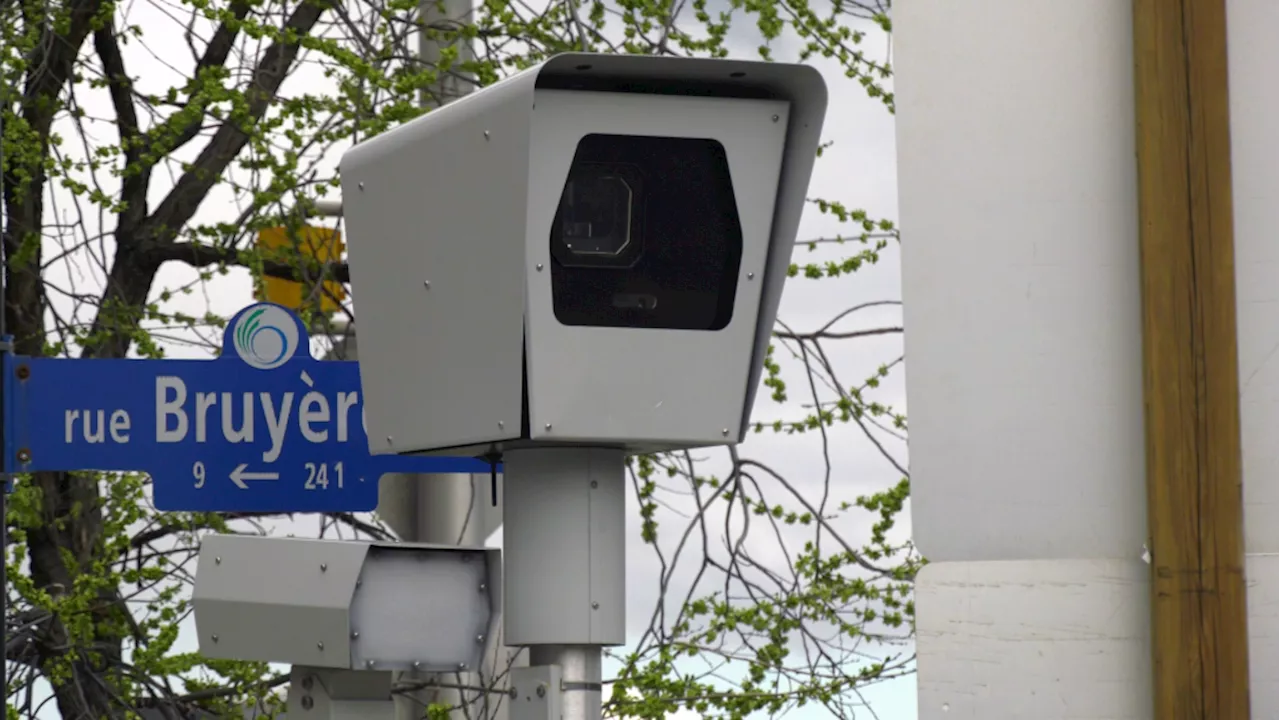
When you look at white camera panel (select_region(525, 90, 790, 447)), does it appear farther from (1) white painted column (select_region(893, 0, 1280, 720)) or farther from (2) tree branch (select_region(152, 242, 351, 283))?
(2) tree branch (select_region(152, 242, 351, 283))

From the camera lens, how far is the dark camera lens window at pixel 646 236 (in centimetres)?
270

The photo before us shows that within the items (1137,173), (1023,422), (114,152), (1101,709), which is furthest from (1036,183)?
(114,152)

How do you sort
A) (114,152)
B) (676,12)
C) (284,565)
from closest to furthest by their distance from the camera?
(284,565) → (676,12) → (114,152)

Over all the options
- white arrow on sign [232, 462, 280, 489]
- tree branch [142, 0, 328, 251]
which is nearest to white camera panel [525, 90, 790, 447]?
white arrow on sign [232, 462, 280, 489]

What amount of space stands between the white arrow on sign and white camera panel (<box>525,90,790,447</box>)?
1372 millimetres

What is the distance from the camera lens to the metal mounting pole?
2777 millimetres

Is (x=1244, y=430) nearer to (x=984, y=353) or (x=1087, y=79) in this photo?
(x=984, y=353)

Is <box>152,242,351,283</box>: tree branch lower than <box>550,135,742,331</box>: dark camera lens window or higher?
higher

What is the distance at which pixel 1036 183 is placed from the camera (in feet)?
10.3

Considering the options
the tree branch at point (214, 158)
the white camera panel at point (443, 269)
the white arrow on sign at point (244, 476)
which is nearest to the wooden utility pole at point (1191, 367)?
the white camera panel at point (443, 269)

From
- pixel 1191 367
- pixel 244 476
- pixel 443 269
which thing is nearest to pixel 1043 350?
pixel 1191 367

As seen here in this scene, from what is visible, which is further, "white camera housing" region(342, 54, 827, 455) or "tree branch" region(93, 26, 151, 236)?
"tree branch" region(93, 26, 151, 236)

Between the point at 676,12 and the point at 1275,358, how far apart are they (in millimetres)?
3175

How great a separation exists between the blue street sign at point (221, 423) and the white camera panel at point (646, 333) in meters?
1.26
